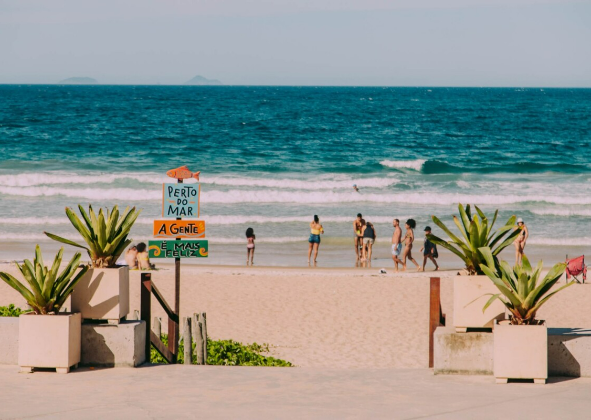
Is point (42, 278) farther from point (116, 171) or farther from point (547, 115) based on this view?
point (547, 115)

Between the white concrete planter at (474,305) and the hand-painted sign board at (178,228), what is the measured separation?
3.31 meters

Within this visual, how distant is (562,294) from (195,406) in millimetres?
11827

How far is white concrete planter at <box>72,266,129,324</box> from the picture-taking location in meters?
7.20

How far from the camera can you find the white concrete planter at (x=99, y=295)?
23.6 ft

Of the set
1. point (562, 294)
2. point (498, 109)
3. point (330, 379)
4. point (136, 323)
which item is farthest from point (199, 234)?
point (498, 109)

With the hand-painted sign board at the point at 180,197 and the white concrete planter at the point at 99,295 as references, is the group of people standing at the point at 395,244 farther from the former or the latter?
the white concrete planter at the point at 99,295

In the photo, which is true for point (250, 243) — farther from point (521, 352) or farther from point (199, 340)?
point (521, 352)

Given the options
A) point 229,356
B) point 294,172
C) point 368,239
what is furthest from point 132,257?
point 294,172

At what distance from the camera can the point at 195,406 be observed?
607cm

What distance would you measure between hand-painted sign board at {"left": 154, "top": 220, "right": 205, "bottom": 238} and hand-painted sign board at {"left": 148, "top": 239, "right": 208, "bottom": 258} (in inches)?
3.4

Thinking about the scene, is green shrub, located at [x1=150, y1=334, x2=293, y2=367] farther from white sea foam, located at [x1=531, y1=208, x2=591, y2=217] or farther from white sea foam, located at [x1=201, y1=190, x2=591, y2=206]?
white sea foam, located at [x1=531, y1=208, x2=591, y2=217]

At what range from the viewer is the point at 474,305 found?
702cm

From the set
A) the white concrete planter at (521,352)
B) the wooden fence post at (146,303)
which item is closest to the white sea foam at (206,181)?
the wooden fence post at (146,303)

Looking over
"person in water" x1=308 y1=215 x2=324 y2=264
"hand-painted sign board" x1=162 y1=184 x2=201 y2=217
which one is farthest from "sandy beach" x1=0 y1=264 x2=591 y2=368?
"hand-painted sign board" x1=162 y1=184 x2=201 y2=217
